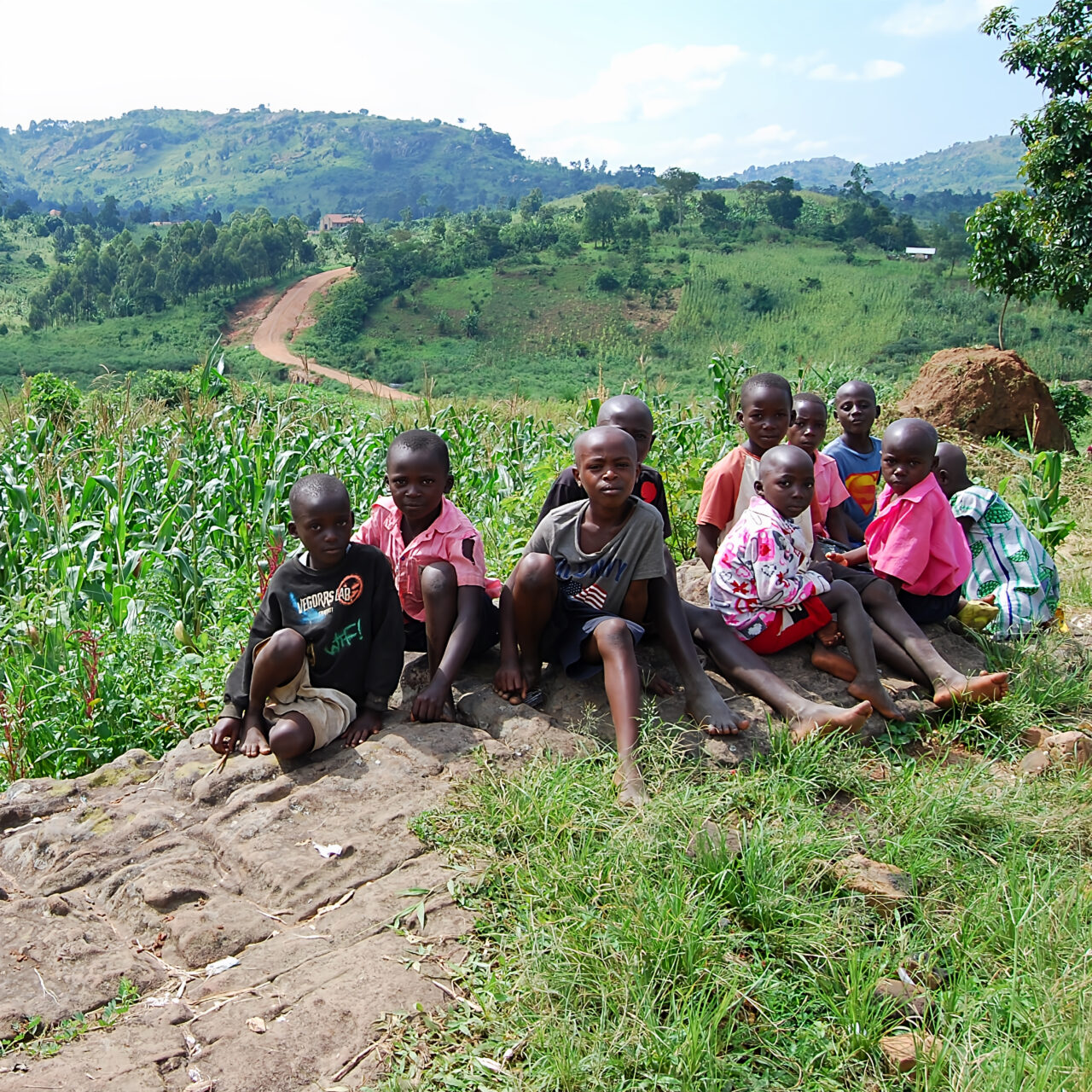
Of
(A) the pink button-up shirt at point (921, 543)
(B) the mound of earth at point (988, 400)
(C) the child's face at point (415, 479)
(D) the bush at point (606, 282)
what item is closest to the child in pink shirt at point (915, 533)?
(A) the pink button-up shirt at point (921, 543)

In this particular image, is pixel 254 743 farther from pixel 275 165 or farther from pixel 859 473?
pixel 275 165

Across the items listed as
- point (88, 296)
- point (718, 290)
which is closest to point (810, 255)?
point (718, 290)

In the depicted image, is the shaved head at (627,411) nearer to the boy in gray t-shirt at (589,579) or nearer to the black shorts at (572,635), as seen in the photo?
the boy in gray t-shirt at (589,579)

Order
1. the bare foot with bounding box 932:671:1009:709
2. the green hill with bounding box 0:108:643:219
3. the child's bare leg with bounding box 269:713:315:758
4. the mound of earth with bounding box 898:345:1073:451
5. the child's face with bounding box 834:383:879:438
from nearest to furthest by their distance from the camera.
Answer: the child's bare leg with bounding box 269:713:315:758 → the bare foot with bounding box 932:671:1009:709 → the child's face with bounding box 834:383:879:438 → the mound of earth with bounding box 898:345:1073:451 → the green hill with bounding box 0:108:643:219

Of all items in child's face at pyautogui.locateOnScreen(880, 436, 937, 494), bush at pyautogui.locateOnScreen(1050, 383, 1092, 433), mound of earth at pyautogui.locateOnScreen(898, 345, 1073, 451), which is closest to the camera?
child's face at pyautogui.locateOnScreen(880, 436, 937, 494)

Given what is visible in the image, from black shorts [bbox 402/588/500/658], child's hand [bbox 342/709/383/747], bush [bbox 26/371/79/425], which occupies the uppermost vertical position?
bush [bbox 26/371/79/425]

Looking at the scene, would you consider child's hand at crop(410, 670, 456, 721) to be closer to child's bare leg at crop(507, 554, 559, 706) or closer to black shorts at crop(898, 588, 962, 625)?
child's bare leg at crop(507, 554, 559, 706)

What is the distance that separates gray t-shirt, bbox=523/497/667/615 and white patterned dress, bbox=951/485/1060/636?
1.77 m

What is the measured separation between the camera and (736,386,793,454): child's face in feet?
12.8

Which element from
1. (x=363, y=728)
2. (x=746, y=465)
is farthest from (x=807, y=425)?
(x=363, y=728)

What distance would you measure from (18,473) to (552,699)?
12.7 feet

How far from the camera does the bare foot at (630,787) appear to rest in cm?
264

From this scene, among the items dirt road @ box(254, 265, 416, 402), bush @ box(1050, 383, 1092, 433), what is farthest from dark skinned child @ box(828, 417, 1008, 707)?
dirt road @ box(254, 265, 416, 402)

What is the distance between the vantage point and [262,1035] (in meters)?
1.98
